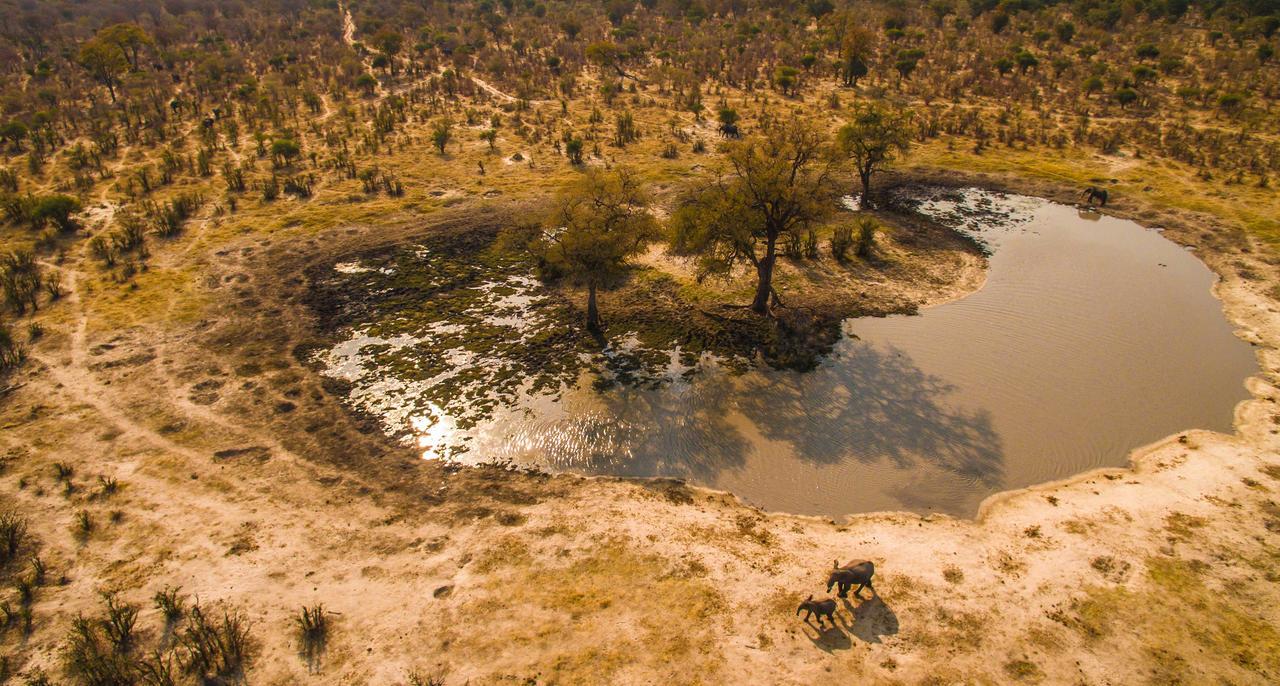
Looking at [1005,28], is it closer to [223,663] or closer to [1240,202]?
[1240,202]

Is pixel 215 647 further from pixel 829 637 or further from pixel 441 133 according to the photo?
pixel 441 133

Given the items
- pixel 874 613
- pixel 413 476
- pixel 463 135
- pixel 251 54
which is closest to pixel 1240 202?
pixel 874 613

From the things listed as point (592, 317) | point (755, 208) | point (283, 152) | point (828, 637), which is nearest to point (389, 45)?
point (283, 152)

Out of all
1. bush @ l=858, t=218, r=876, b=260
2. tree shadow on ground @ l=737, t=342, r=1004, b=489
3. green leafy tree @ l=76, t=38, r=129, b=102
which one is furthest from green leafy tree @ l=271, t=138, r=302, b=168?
bush @ l=858, t=218, r=876, b=260

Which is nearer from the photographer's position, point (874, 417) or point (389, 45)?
point (874, 417)

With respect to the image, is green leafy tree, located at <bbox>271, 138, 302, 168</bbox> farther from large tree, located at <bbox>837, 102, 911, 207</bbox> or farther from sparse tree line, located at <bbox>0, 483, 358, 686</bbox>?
large tree, located at <bbox>837, 102, 911, 207</bbox>

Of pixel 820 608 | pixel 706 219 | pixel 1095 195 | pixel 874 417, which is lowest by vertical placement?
pixel 820 608

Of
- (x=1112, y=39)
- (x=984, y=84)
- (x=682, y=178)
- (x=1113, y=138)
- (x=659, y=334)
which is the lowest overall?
(x=659, y=334)

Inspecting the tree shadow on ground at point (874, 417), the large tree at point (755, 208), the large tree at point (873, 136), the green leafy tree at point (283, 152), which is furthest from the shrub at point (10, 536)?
the large tree at point (873, 136)
